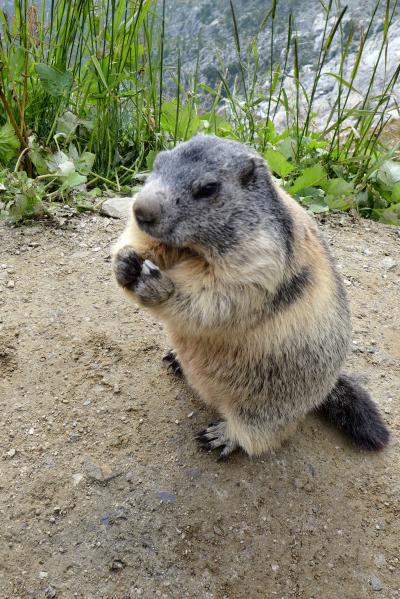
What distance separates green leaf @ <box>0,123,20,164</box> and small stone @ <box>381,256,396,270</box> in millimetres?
3213

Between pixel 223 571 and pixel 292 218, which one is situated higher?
pixel 292 218

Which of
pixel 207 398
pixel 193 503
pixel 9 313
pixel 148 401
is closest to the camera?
pixel 193 503

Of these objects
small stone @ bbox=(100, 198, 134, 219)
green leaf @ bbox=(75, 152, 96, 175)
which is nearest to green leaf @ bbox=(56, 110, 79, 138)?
green leaf @ bbox=(75, 152, 96, 175)

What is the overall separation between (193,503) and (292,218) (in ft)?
4.93

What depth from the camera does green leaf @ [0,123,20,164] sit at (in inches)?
187

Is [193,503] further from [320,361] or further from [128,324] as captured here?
[128,324]

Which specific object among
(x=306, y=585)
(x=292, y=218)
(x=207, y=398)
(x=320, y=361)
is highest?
(x=292, y=218)

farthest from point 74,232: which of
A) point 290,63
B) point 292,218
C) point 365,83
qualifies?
point 290,63

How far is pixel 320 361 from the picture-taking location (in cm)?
294

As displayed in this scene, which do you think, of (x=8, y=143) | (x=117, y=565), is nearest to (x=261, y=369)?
(x=117, y=565)

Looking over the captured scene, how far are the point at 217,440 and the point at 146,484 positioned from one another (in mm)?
452

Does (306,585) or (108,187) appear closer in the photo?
(306,585)

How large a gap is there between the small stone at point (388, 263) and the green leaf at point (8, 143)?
3213 mm

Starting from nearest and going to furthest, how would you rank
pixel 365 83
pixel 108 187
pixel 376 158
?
pixel 108 187, pixel 376 158, pixel 365 83
